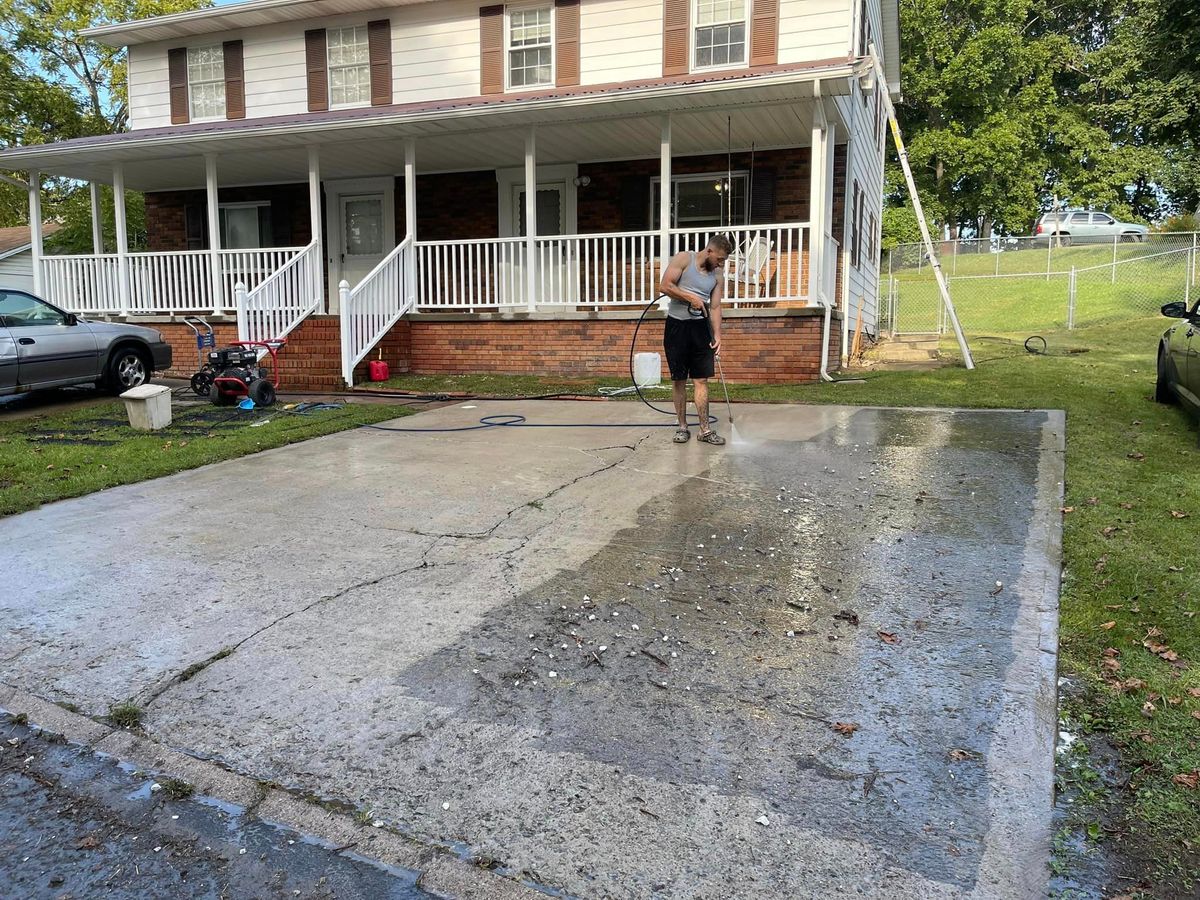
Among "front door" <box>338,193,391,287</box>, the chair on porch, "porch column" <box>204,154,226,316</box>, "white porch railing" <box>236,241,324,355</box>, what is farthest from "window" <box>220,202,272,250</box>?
the chair on porch

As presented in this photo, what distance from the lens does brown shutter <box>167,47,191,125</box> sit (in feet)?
54.2

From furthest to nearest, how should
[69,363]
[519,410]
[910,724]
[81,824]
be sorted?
1. [69,363]
2. [519,410]
3. [910,724]
4. [81,824]

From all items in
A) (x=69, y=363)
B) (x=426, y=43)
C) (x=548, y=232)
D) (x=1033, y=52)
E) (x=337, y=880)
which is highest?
(x=1033, y=52)

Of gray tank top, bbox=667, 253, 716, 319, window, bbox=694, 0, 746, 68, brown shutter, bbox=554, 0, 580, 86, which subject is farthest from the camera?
brown shutter, bbox=554, 0, 580, 86

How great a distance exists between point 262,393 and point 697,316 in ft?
17.9

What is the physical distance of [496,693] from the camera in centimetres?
296

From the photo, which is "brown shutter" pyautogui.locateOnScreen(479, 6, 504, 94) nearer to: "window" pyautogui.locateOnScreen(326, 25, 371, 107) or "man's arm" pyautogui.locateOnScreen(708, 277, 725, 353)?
"window" pyautogui.locateOnScreen(326, 25, 371, 107)

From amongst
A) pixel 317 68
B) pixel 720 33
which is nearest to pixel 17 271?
pixel 317 68

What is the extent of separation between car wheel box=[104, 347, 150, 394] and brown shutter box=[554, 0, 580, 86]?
25.9 ft

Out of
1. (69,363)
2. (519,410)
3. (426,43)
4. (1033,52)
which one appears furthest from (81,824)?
(1033,52)

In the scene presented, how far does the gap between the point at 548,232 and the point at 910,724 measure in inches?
516

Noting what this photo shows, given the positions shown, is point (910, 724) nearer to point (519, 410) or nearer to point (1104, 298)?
point (519, 410)

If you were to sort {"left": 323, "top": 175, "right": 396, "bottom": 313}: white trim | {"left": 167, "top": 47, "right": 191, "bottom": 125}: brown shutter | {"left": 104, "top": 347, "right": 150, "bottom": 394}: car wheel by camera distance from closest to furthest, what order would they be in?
1. {"left": 104, "top": 347, "right": 150, "bottom": 394}: car wheel
2. {"left": 323, "top": 175, "right": 396, "bottom": 313}: white trim
3. {"left": 167, "top": 47, "right": 191, "bottom": 125}: brown shutter

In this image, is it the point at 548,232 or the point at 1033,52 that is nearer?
the point at 548,232
